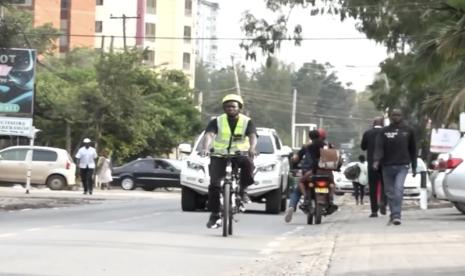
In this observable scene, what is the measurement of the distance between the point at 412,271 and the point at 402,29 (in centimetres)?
1904

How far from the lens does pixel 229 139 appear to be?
1365cm

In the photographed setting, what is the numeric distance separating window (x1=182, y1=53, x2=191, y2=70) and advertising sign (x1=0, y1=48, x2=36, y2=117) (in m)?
78.9

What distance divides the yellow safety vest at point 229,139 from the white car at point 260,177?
546cm

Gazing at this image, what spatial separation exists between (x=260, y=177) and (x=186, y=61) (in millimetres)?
87897

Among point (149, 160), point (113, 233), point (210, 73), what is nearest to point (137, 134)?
point (149, 160)

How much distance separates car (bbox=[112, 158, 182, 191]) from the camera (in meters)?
43.1

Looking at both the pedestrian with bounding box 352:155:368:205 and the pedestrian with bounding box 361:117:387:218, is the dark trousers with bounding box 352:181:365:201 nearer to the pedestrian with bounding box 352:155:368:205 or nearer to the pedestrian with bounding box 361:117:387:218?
the pedestrian with bounding box 352:155:368:205

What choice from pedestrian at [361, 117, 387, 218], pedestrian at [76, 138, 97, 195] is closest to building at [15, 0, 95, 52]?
pedestrian at [76, 138, 97, 195]

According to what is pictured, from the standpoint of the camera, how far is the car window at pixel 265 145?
68.5 feet

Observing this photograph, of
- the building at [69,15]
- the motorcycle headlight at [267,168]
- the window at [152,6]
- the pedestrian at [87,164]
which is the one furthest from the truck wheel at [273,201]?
the window at [152,6]

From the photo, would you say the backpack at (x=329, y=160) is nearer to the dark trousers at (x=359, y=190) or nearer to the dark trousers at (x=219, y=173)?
the dark trousers at (x=219, y=173)

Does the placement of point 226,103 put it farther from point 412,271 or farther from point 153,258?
point 412,271

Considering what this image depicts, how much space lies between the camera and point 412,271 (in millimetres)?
9750

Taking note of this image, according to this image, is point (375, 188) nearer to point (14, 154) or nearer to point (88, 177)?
point (88, 177)
